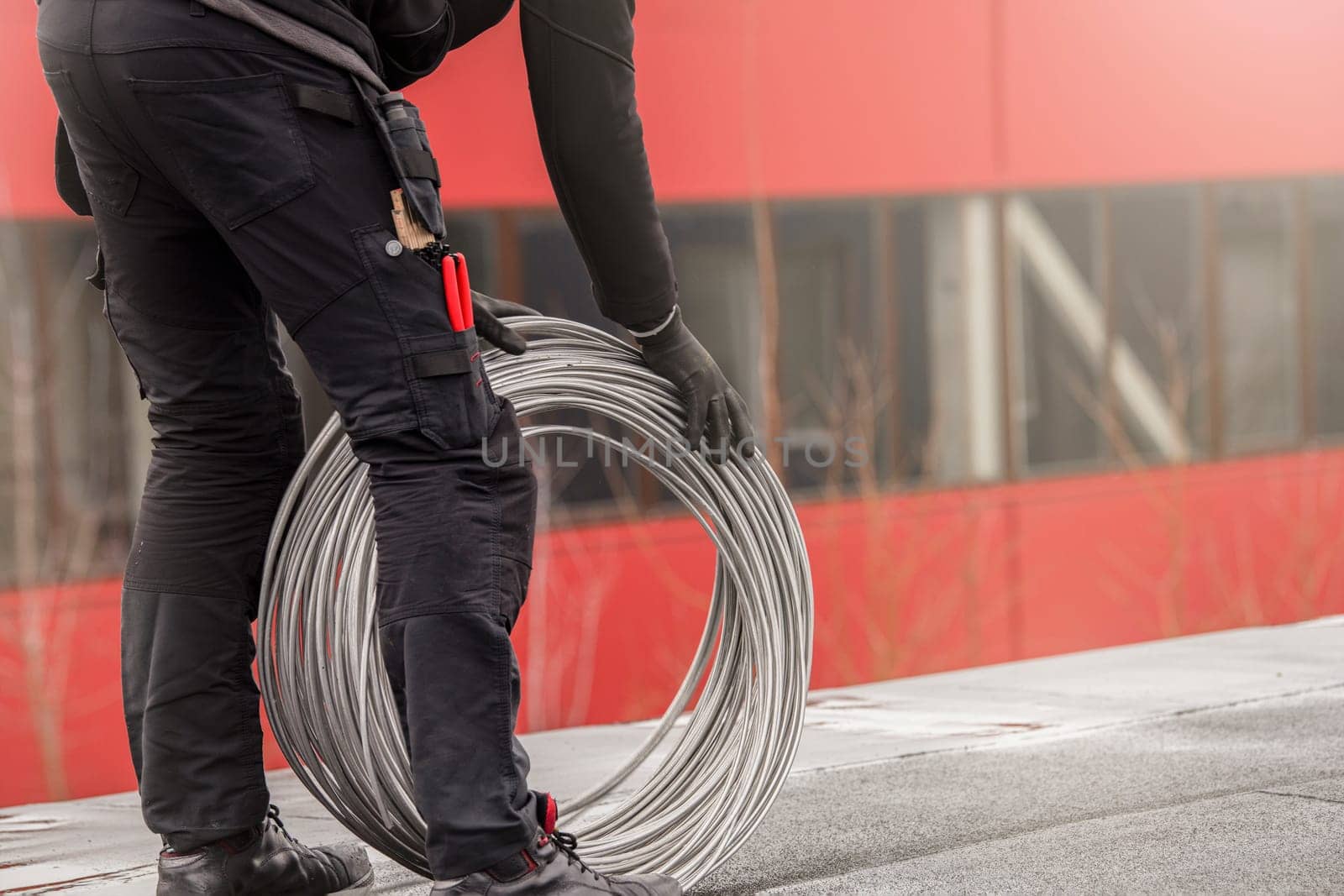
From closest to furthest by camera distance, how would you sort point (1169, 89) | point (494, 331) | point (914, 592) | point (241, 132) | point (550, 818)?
point (241, 132), point (550, 818), point (494, 331), point (914, 592), point (1169, 89)

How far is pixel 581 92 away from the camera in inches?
61.8

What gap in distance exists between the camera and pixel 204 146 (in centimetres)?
139

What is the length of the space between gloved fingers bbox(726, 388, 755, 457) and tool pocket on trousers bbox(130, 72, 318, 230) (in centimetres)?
61

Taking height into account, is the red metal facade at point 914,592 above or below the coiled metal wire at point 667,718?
below

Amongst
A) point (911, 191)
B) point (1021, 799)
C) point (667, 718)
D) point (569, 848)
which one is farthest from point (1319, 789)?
point (911, 191)

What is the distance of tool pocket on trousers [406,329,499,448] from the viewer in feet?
4.59

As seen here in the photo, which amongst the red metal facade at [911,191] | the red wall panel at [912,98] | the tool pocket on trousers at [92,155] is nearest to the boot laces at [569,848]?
the tool pocket on trousers at [92,155]

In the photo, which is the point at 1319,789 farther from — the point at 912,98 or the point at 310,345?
the point at 912,98

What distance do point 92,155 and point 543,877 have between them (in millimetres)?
877

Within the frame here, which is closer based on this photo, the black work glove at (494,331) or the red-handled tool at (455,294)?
the red-handled tool at (455,294)

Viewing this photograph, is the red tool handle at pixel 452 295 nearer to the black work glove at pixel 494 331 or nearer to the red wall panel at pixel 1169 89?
the black work glove at pixel 494 331

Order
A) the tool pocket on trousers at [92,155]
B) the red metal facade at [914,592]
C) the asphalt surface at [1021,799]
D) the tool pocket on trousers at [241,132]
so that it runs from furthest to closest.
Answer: the red metal facade at [914,592] < the asphalt surface at [1021,799] < the tool pocket on trousers at [92,155] < the tool pocket on trousers at [241,132]

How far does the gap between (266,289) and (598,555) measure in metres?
2.65

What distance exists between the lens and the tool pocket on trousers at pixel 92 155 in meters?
1.49
